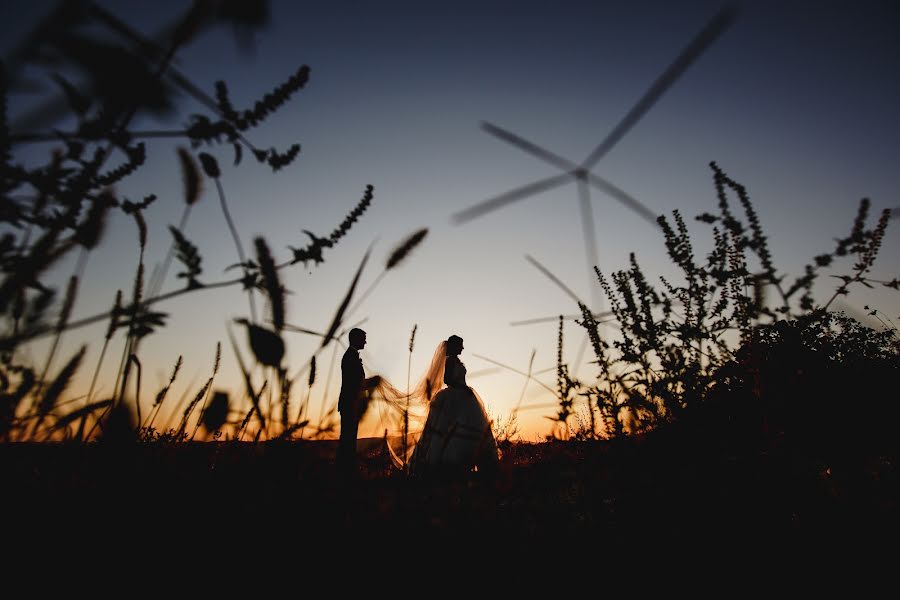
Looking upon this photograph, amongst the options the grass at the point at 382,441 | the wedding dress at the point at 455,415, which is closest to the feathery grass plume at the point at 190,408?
the grass at the point at 382,441

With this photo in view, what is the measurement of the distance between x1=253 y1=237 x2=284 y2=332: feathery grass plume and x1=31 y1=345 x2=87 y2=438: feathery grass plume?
4.19 feet

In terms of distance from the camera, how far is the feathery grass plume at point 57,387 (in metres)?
1.69

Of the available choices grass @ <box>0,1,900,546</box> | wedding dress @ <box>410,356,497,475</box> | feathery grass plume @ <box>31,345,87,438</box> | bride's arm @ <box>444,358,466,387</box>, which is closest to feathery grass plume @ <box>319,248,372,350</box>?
grass @ <box>0,1,900,546</box>

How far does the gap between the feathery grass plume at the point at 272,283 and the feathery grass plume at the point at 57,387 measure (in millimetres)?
1276

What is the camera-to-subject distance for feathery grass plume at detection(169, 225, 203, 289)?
42.3 inches

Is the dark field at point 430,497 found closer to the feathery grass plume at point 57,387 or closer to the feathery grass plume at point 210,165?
the feathery grass plume at point 57,387

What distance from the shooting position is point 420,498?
163 centimetres

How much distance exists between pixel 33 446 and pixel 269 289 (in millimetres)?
1706

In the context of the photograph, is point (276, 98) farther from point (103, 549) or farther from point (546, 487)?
point (546, 487)

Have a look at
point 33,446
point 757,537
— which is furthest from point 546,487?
point 33,446

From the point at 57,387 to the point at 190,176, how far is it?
1.15 meters

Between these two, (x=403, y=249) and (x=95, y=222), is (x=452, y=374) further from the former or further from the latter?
(x=95, y=222)

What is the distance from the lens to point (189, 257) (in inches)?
44.0

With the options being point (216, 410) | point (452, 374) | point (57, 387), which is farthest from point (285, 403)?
point (452, 374)
